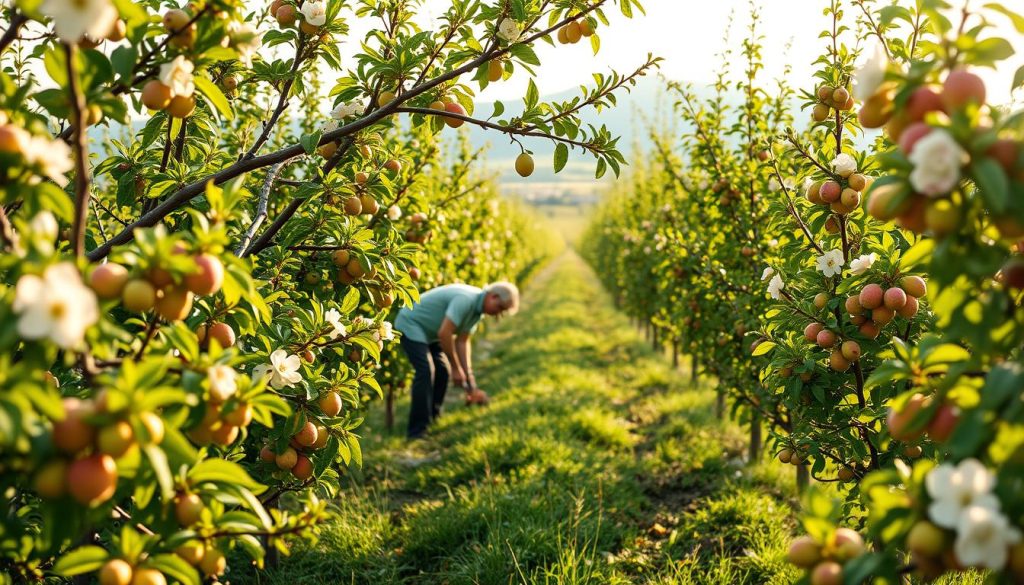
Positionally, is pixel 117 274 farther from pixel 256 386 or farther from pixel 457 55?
pixel 457 55

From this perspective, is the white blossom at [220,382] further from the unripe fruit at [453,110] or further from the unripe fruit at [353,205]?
the unripe fruit at [353,205]

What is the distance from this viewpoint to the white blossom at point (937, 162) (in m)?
0.94

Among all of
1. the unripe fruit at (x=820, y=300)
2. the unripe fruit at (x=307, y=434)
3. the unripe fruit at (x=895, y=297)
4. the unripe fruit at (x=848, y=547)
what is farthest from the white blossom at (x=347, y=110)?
the unripe fruit at (x=848, y=547)

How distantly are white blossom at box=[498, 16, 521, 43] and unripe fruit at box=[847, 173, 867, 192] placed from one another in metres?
1.22

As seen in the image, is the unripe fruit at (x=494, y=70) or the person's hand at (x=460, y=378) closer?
the unripe fruit at (x=494, y=70)

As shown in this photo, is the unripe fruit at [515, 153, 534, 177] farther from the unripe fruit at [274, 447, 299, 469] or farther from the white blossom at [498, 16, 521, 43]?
the unripe fruit at [274, 447, 299, 469]

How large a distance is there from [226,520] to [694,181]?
4.93 metres

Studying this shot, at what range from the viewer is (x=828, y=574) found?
3.51 ft

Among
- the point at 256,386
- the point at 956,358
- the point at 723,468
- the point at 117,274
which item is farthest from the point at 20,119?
the point at 723,468

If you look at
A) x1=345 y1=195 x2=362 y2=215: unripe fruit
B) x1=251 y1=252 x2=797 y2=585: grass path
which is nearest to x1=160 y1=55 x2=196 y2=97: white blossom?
x1=345 y1=195 x2=362 y2=215: unripe fruit

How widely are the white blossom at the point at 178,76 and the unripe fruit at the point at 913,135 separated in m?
1.35

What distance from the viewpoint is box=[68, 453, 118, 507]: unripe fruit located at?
96 centimetres

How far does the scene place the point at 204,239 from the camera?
1.15 m

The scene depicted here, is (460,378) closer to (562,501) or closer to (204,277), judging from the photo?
(562,501)
